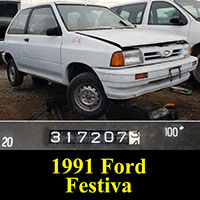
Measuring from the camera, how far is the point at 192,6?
4.27 meters

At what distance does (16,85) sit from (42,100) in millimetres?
1170

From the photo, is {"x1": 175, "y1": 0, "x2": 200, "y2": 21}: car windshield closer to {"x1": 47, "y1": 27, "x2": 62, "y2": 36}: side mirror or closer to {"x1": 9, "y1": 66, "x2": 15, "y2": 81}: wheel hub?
{"x1": 47, "y1": 27, "x2": 62, "y2": 36}: side mirror

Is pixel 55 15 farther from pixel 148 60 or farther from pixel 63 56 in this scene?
pixel 148 60

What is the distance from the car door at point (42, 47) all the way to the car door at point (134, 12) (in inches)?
75.3

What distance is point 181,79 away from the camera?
2789 millimetres

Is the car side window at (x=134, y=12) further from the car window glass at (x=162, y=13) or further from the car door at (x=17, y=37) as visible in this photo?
the car door at (x=17, y=37)

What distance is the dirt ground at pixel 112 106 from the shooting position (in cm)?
250

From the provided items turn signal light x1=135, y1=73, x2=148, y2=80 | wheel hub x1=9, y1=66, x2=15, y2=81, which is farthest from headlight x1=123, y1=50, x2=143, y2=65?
wheel hub x1=9, y1=66, x2=15, y2=81

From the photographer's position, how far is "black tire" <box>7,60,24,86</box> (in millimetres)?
4051

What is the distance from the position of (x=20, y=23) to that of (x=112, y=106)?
218 centimetres

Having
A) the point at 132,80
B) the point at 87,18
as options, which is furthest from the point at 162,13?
the point at 132,80

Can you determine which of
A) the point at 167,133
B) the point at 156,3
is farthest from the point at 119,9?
the point at 167,133

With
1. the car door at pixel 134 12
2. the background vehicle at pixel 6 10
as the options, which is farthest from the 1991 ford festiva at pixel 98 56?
the background vehicle at pixel 6 10

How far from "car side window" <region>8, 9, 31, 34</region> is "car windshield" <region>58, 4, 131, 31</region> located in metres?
0.90
